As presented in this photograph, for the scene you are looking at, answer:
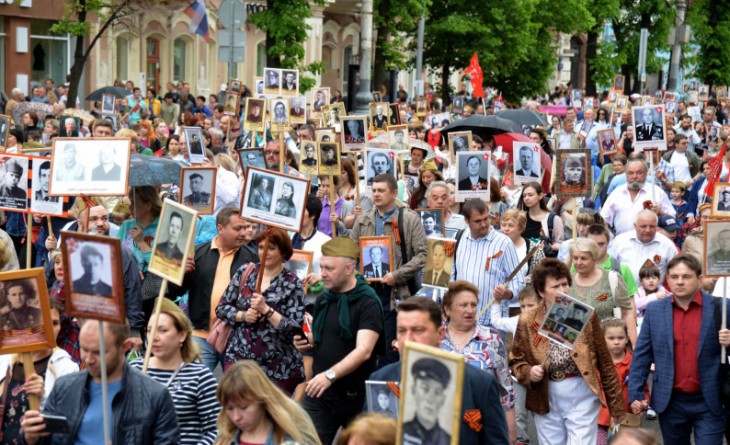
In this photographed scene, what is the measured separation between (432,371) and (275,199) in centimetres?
418

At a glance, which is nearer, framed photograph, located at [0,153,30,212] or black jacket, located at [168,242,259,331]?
black jacket, located at [168,242,259,331]

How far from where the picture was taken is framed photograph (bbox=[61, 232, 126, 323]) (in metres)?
5.90

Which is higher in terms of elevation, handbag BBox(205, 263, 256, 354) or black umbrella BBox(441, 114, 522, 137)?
black umbrella BBox(441, 114, 522, 137)

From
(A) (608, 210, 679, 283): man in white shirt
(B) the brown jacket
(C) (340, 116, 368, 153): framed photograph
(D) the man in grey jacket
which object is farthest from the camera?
(C) (340, 116, 368, 153): framed photograph

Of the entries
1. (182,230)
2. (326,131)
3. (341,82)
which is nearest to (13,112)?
(326,131)

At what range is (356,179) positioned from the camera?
12.9 m

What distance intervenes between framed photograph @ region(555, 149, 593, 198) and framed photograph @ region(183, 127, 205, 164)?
16.0ft

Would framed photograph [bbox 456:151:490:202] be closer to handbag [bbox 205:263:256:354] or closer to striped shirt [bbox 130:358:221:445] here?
handbag [bbox 205:263:256:354]

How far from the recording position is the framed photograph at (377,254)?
988cm

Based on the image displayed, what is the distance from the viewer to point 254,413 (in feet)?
18.5

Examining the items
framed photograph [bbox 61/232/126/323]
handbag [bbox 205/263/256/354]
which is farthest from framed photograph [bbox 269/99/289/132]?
framed photograph [bbox 61/232/126/323]

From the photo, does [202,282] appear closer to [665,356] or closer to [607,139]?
[665,356]

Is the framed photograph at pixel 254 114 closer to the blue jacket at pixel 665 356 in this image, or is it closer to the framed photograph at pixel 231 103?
the framed photograph at pixel 231 103

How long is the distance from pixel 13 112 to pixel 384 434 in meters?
17.5
